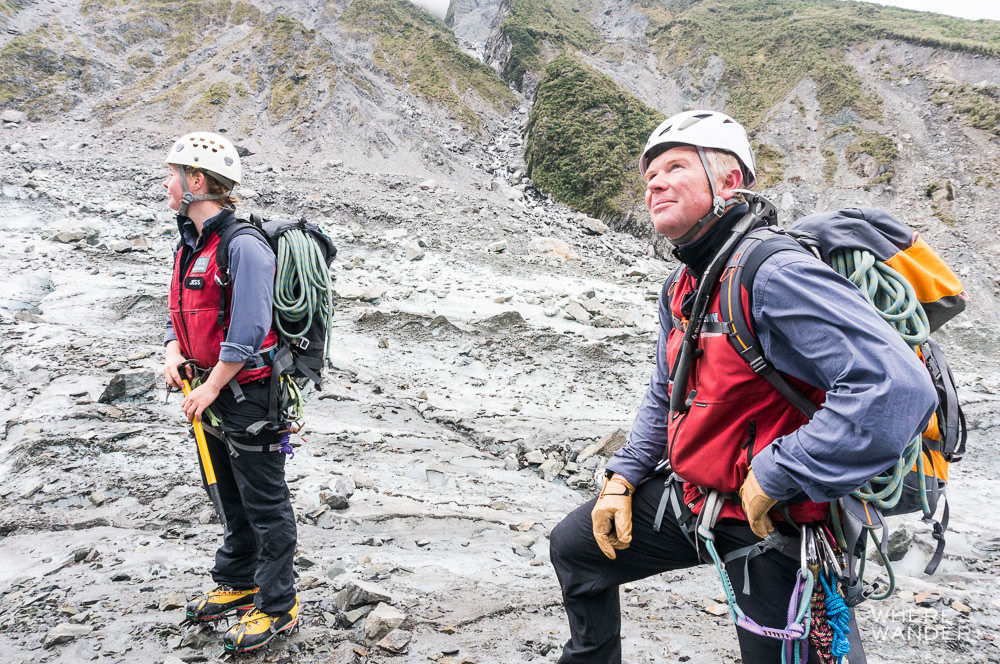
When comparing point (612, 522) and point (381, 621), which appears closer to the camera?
point (612, 522)

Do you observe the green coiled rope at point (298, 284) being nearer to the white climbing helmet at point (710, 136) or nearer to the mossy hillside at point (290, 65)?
the white climbing helmet at point (710, 136)

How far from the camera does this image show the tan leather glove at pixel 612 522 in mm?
2400

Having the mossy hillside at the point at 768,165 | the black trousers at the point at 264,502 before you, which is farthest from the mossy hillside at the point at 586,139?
the black trousers at the point at 264,502

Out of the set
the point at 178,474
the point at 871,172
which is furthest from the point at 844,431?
the point at 871,172

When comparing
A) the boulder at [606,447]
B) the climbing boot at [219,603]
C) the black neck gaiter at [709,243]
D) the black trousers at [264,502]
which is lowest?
the climbing boot at [219,603]

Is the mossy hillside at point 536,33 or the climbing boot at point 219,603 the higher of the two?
the mossy hillside at point 536,33

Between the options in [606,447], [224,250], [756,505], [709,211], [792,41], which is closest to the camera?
[756,505]

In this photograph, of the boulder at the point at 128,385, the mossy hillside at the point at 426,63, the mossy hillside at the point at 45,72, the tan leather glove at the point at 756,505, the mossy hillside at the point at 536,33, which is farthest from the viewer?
the mossy hillside at the point at 536,33

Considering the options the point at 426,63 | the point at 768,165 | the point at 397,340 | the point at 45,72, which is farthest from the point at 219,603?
the point at 426,63

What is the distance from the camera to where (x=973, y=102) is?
87.2 ft

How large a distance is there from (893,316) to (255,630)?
3.64m

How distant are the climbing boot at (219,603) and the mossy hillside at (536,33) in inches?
1770

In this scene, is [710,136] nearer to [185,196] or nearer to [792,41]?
[185,196]

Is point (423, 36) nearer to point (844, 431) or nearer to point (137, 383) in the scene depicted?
point (137, 383)
